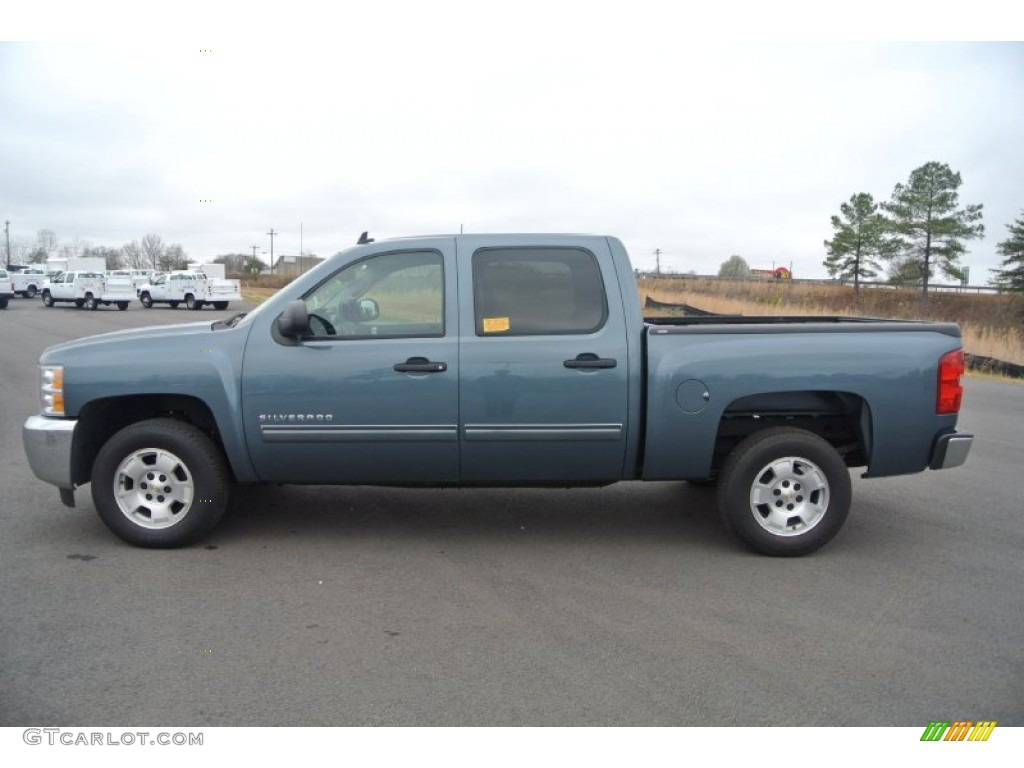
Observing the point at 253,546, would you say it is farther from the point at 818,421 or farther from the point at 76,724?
the point at 818,421

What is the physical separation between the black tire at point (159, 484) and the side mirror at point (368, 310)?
1232 millimetres

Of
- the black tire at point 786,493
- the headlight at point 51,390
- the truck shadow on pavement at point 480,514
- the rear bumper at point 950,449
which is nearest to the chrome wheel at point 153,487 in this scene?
the truck shadow on pavement at point 480,514

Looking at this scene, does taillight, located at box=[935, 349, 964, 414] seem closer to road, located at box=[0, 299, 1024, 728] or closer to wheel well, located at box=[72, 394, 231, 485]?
road, located at box=[0, 299, 1024, 728]

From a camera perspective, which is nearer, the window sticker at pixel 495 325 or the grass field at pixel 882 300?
the window sticker at pixel 495 325

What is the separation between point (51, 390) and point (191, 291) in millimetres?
38587

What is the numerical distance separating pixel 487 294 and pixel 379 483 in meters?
1.36

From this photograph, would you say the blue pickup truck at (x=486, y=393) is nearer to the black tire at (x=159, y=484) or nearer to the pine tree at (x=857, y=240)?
the black tire at (x=159, y=484)

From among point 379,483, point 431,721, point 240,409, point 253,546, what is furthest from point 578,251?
point 431,721

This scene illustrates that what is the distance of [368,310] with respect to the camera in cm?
547

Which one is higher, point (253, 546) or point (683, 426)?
point (683, 426)

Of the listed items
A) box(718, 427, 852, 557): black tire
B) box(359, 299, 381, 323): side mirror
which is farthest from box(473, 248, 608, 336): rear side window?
box(718, 427, 852, 557): black tire

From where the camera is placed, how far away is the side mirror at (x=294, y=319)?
203 inches

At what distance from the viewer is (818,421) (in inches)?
227

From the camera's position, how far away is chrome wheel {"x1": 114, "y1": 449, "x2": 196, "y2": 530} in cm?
539
